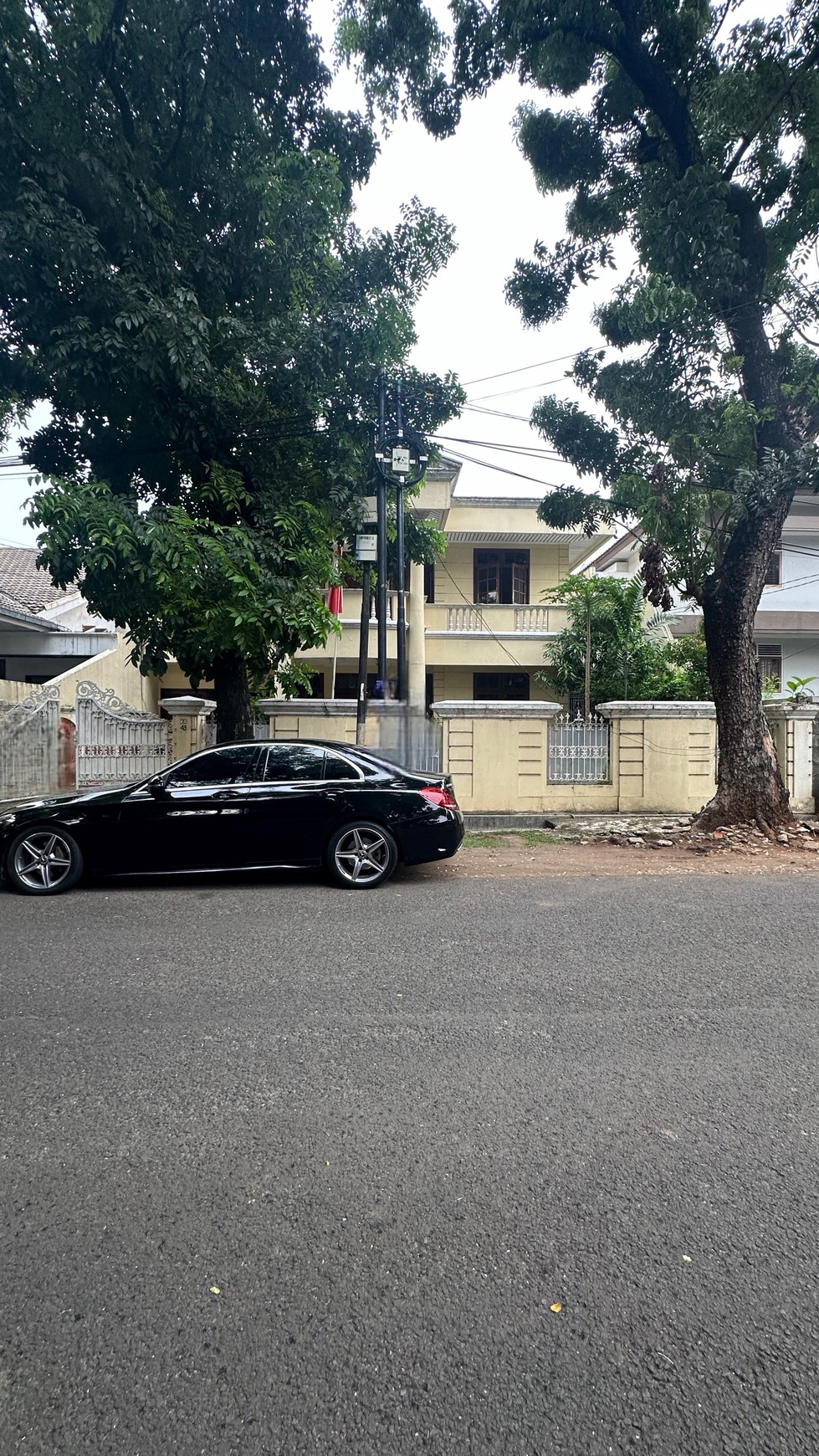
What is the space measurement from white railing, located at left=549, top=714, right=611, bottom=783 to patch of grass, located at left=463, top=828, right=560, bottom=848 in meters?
1.33

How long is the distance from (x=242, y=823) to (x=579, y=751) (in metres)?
6.45

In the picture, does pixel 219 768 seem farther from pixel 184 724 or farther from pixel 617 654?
pixel 617 654

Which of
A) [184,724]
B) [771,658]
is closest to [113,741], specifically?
[184,724]

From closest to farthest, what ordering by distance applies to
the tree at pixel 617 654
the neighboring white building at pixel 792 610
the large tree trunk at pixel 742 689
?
the large tree trunk at pixel 742 689
the tree at pixel 617 654
the neighboring white building at pixel 792 610

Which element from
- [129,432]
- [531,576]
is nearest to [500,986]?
[129,432]

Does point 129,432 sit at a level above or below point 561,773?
above

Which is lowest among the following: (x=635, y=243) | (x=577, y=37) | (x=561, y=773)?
(x=561, y=773)

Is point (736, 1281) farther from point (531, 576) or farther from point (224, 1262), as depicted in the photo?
point (531, 576)

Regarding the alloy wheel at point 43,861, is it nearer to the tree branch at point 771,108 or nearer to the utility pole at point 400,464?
the utility pole at point 400,464

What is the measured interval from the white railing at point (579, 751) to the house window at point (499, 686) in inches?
371

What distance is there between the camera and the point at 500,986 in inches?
172

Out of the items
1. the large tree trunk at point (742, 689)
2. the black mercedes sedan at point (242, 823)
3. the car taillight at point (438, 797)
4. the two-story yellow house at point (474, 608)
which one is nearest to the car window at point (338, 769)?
the black mercedes sedan at point (242, 823)

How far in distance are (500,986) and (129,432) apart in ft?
28.7

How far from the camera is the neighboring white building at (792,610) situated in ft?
71.1
